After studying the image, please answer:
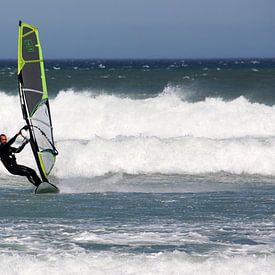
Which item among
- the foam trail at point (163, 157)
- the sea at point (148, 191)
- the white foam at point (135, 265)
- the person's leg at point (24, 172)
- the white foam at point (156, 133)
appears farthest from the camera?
the white foam at point (156, 133)

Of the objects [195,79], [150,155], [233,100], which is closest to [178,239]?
[150,155]

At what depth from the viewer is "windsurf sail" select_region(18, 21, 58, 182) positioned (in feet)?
39.2

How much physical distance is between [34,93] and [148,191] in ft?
8.24

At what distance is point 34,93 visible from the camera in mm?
12203

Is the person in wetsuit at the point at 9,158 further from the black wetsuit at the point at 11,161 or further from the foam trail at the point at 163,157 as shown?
the foam trail at the point at 163,157

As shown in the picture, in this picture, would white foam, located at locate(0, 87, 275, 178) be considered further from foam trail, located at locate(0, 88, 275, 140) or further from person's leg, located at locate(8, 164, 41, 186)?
person's leg, located at locate(8, 164, 41, 186)

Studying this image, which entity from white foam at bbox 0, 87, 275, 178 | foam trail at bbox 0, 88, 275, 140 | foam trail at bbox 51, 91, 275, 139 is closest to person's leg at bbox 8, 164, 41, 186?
white foam at bbox 0, 87, 275, 178

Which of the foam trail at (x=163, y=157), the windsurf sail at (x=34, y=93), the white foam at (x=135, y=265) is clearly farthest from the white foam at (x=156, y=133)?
the white foam at (x=135, y=265)

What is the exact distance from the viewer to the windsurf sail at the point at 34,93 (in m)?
12.0

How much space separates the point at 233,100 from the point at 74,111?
5290 mm

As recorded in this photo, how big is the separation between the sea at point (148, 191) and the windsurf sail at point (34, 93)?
0.74 meters

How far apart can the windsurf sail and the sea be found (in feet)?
2.41

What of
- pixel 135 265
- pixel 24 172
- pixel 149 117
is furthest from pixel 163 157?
pixel 135 265

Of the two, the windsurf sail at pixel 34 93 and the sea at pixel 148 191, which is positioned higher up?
the windsurf sail at pixel 34 93
